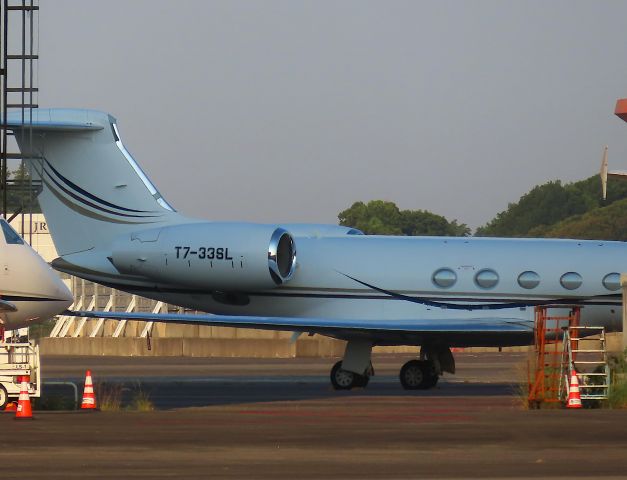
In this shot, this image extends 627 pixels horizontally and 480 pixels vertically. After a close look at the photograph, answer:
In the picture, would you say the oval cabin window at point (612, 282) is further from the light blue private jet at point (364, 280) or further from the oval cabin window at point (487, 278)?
the oval cabin window at point (487, 278)

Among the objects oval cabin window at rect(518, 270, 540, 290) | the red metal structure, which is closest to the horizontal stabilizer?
oval cabin window at rect(518, 270, 540, 290)

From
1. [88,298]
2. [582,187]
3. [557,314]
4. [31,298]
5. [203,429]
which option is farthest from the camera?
[582,187]

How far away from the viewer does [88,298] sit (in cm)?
5666

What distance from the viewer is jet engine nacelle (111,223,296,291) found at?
27062 millimetres

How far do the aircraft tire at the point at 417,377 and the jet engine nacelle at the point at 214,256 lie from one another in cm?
308

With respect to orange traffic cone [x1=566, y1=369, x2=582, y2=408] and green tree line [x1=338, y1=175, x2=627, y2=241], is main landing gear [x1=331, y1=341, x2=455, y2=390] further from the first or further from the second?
green tree line [x1=338, y1=175, x2=627, y2=241]

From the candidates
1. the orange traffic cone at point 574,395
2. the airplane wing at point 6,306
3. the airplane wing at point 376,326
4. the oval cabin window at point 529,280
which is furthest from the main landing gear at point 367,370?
the airplane wing at point 6,306

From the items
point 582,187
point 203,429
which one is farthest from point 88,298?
point 582,187

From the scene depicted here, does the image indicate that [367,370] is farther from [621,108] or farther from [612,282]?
[621,108]

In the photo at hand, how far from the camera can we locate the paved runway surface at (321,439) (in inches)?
474

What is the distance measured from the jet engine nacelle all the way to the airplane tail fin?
5.20ft

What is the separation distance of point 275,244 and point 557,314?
567 cm

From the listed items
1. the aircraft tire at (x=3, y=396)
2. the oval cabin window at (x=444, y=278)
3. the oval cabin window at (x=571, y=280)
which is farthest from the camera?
the oval cabin window at (x=444, y=278)

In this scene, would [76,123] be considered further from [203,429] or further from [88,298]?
[88,298]
